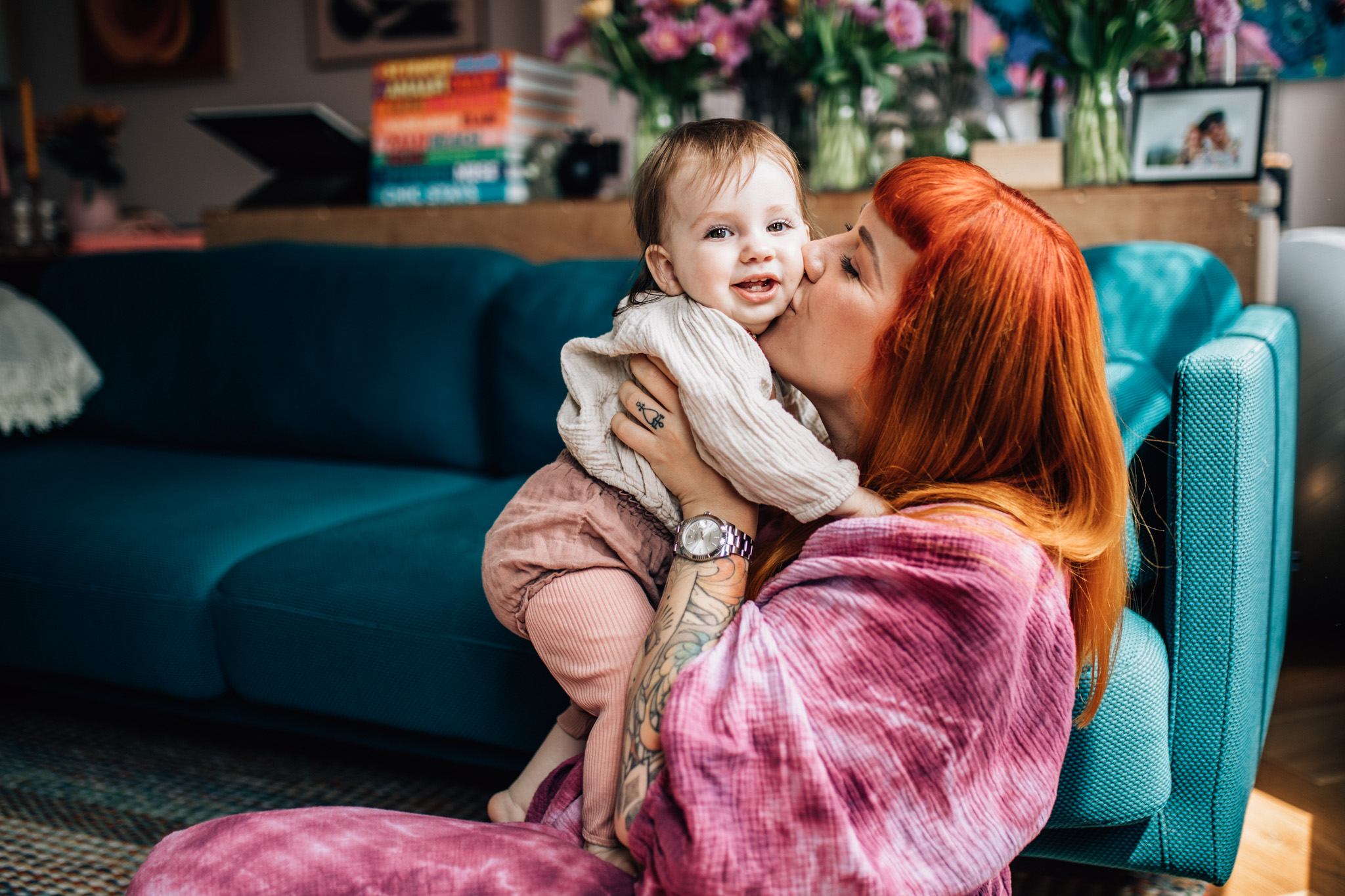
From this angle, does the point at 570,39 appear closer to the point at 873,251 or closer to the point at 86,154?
the point at 873,251

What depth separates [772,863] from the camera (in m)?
0.72

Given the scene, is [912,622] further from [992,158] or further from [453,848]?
[992,158]

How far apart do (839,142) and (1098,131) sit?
486 mm

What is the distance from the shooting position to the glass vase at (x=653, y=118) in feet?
7.15

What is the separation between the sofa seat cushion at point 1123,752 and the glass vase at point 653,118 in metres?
1.49

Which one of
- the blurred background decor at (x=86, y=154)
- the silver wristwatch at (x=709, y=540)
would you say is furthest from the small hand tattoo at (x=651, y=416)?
the blurred background decor at (x=86, y=154)

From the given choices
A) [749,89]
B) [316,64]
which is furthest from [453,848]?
[316,64]

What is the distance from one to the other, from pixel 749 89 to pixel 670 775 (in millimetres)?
1776

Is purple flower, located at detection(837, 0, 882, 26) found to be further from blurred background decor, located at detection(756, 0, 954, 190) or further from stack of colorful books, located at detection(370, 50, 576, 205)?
stack of colorful books, located at detection(370, 50, 576, 205)

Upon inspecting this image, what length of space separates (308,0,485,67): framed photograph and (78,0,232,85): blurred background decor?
0.46 meters

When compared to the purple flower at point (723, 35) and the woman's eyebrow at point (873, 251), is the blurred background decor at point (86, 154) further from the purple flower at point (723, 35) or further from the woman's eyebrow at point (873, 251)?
the woman's eyebrow at point (873, 251)

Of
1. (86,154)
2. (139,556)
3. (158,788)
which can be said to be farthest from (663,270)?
(86,154)

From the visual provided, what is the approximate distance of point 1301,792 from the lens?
161 centimetres

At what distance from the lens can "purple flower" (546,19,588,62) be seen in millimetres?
2223
